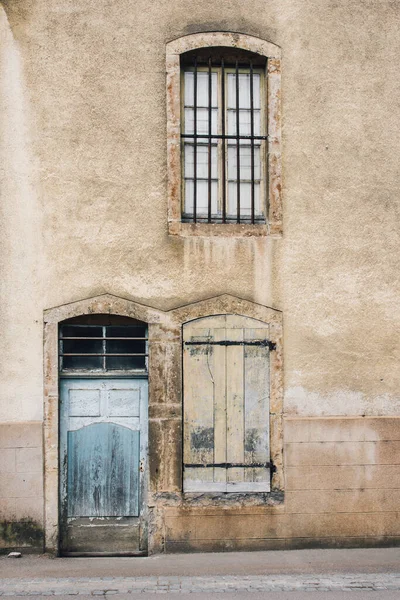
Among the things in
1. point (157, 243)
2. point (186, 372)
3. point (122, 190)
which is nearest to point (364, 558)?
point (186, 372)

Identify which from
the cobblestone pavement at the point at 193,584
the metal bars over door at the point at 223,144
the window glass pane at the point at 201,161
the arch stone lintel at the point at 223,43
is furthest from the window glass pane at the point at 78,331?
the arch stone lintel at the point at 223,43

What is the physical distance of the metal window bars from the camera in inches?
307

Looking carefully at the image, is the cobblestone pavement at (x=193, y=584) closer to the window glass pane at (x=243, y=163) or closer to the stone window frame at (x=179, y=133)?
the stone window frame at (x=179, y=133)

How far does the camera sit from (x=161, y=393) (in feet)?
25.3

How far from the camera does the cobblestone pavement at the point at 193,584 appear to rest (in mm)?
6535

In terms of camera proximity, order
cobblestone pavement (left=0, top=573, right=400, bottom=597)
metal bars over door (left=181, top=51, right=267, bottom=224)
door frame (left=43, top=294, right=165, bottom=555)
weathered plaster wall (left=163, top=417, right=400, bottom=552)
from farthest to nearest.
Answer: metal bars over door (left=181, top=51, right=267, bottom=224)
weathered plaster wall (left=163, top=417, right=400, bottom=552)
door frame (left=43, top=294, right=165, bottom=555)
cobblestone pavement (left=0, top=573, right=400, bottom=597)

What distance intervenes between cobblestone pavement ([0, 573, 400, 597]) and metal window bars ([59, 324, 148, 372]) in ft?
7.18

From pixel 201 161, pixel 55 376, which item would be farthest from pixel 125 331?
pixel 201 161

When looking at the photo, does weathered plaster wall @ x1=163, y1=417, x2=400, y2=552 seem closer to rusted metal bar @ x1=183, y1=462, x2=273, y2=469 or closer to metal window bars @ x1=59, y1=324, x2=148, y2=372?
rusted metal bar @ x1=183, y1=462, x2=273, y2=469

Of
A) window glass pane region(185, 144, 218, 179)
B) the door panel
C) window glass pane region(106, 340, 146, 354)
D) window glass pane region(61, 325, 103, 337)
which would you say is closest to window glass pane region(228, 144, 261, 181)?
window glass pane region(185, 144, 218, 179)

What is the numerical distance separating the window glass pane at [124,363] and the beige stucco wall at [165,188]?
67 centimetres

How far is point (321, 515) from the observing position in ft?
25.5

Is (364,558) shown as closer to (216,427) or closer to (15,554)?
(216,427)

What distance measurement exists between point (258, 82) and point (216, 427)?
396 centimetres
